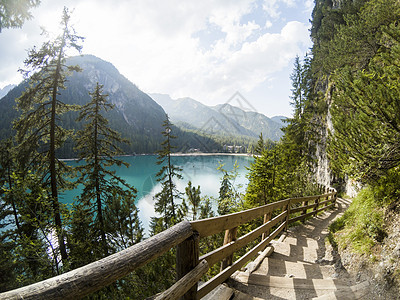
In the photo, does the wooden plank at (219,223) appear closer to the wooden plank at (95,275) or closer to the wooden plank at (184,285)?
the wooden plank at (184,285)

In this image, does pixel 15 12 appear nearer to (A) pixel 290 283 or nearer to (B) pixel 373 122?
(A) pixel 290 283

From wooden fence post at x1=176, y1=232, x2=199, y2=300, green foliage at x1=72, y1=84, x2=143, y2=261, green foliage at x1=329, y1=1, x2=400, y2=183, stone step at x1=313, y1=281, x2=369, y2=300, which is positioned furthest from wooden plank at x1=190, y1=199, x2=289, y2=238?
green foliage at x1=72, y1=84, x2=143, y2=261

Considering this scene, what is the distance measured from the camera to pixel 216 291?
2.88 meters

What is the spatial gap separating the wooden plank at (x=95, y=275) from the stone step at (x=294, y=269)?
3.35 m

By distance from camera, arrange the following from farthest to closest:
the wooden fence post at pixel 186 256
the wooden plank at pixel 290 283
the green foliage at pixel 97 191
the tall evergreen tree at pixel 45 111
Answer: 1. the green foliage at pixel 97 191
2. the tall evergreen tree at pixel 45 111
3. the wooden plank at pixel 290 283
4. the wooden fence post at pixel 186 256

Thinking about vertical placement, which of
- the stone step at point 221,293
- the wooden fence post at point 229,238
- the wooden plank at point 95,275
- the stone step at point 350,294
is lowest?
the stone step at point 350,294

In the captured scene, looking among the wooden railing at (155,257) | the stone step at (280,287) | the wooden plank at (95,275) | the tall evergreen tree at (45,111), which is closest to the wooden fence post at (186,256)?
the wooden railing at (155,257)

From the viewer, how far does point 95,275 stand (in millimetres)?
1172

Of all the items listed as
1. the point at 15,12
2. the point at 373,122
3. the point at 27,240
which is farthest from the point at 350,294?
the point at 27,240

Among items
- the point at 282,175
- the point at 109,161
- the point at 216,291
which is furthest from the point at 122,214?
the point at 216,291

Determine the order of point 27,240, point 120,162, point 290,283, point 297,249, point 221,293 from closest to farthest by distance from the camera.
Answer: point 221,293 → point 290,283 → point 297,249 → point 27,240 → point 120,162

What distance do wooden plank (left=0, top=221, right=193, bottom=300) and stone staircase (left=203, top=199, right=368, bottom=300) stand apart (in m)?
1.68

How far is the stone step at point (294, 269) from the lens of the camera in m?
4.16

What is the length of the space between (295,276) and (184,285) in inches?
131
